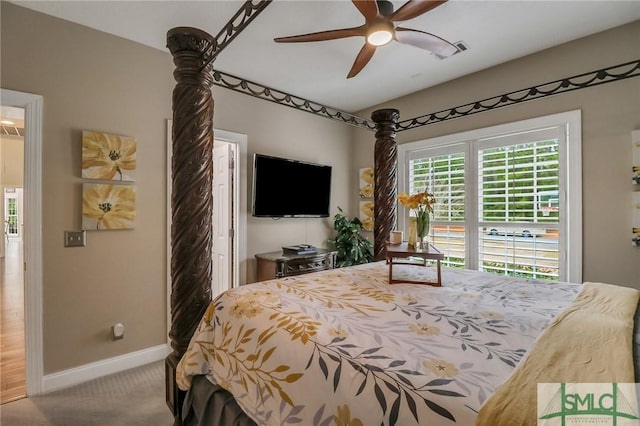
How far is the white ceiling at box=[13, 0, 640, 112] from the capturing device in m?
2.21

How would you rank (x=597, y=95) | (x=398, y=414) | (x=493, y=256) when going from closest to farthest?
(x=398, y=414) → (x=597, y=95) → (x=493, y=256)

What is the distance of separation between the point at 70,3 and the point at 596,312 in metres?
3.57

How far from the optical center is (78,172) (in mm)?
2400

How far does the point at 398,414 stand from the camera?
683 millimetres

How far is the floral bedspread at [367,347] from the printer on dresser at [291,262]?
1648 mm

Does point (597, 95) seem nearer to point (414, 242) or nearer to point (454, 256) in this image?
point (454, 256)

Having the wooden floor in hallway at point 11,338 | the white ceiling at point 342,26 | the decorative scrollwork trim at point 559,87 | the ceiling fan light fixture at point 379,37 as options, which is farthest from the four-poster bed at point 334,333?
the wooden floor in hallway at point 11,338

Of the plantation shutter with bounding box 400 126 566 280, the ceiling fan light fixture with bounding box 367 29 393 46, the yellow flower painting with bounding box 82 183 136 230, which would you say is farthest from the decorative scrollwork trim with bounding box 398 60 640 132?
the yellow flower painting with bounding box 82 183 136 230

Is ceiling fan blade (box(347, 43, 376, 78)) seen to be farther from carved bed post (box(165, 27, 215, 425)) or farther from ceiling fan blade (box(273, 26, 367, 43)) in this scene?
carved bed post (box(165, 27, 215, 425))

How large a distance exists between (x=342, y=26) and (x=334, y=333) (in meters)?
2.44

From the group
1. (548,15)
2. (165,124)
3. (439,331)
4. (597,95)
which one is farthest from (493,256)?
(165,124)

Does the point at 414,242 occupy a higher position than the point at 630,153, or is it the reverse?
the point at 630,153

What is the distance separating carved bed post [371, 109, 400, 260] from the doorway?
2.72 m

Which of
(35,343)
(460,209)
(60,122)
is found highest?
(60,122)
